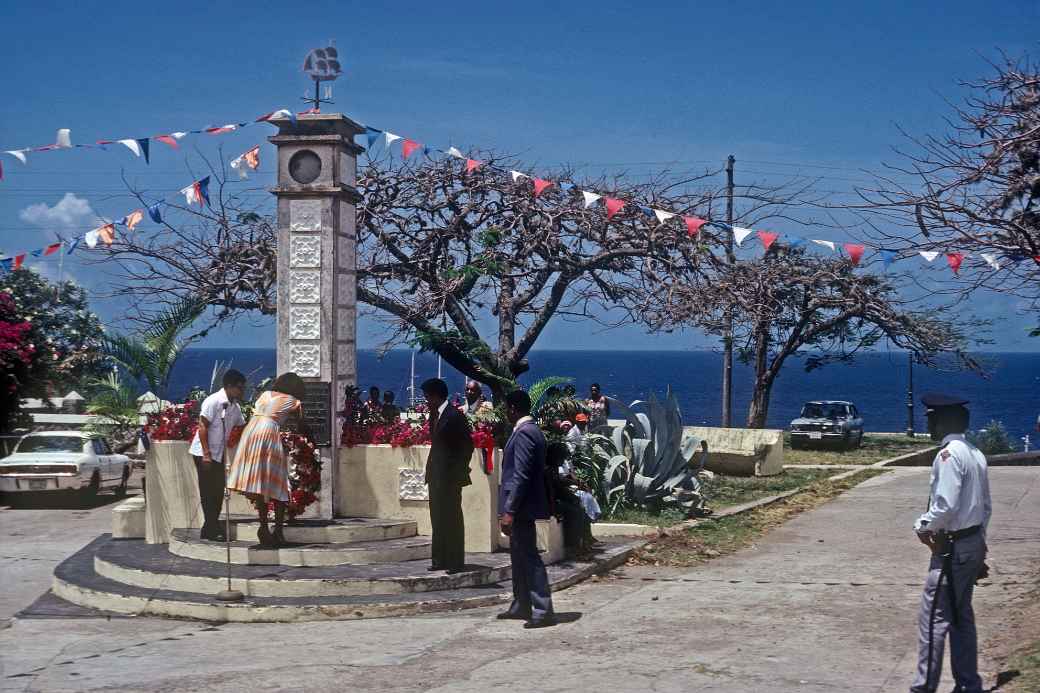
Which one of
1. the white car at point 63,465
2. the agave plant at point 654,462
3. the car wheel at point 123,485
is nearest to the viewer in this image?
the agave plant at point 654,462

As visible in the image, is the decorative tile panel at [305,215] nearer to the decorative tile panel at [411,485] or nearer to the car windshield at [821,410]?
the decorative tile panel at [411,485]

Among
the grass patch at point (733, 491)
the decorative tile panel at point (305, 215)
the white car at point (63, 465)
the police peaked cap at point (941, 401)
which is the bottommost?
the grass patch at point (733, 491)

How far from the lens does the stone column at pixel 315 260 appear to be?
482 inches

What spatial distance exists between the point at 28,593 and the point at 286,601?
304cm

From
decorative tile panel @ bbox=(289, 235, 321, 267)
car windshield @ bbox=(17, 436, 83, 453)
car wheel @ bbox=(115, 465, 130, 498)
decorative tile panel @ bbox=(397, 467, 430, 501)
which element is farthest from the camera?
car wheel @ bbox=(115, 465, 130, 498)

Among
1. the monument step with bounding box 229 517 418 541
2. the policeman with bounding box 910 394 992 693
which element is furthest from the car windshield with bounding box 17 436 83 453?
the policeman with bounding box 910 394 992 693

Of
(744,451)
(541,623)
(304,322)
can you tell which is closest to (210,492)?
(304,322)

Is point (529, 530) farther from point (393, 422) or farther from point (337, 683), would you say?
point (393, 422)

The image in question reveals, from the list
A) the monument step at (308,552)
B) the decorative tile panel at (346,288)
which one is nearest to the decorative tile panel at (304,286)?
the decorative tile panel at (346,288)

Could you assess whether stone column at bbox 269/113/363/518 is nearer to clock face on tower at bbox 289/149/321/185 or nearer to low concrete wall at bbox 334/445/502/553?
clock face on tower at bbox 289/149/321/185

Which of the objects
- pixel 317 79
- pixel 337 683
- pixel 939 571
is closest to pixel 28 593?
pixel 337 683

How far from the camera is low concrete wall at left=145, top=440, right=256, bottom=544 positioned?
491 inches

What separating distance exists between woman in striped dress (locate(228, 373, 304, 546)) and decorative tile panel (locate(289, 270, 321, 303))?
1554 millimetres

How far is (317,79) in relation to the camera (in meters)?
12.9
